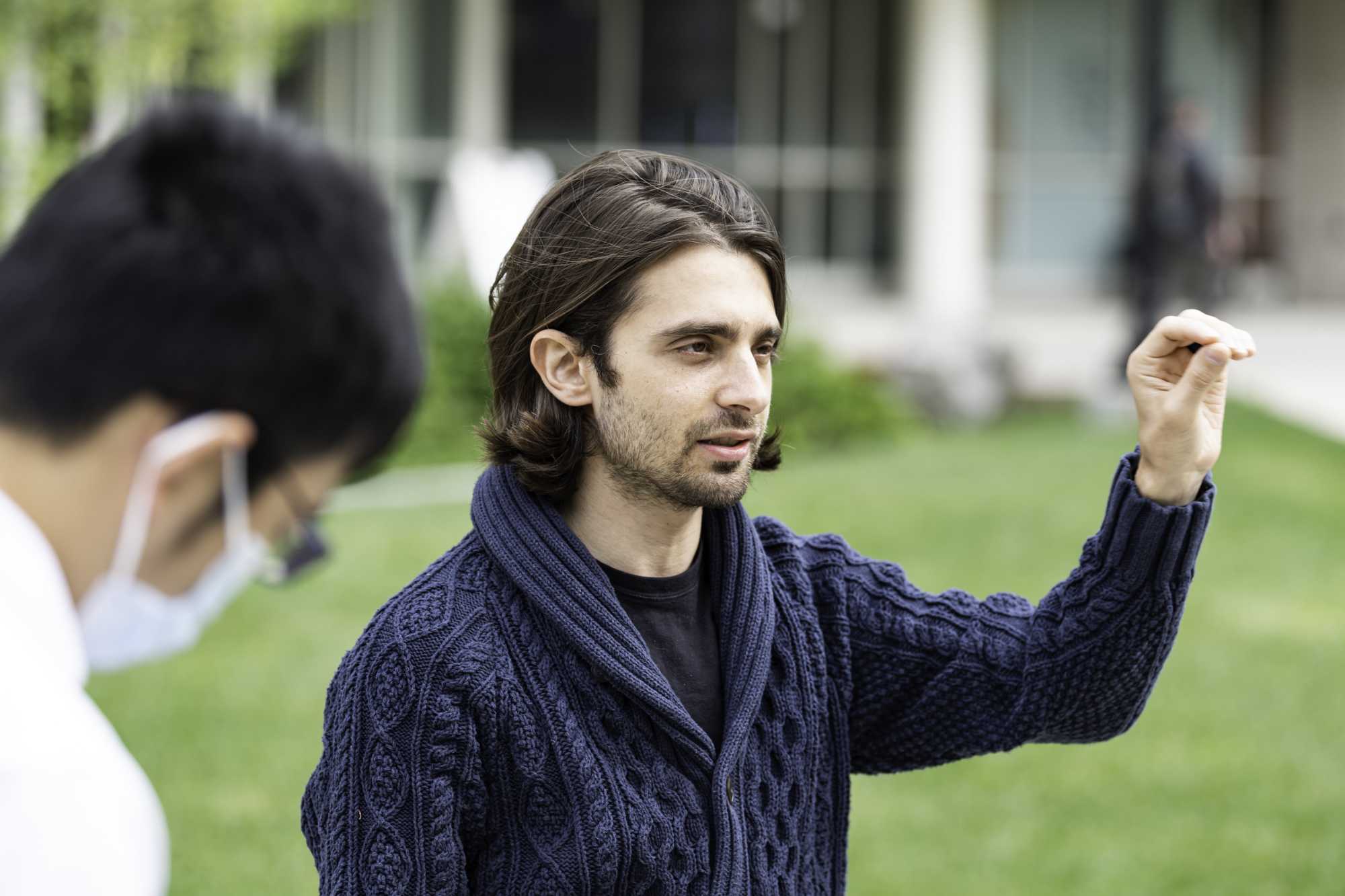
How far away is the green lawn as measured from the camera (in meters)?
5.55

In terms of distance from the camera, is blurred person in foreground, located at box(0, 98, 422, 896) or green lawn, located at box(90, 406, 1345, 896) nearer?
blurred person in foreground, located at box(0, 98, 422, 896)

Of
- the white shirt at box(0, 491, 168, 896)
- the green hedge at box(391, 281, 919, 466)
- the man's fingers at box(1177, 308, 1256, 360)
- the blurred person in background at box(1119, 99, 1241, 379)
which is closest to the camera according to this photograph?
the white shirt at box(0, 491, 168, 896)

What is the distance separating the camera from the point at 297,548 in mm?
1928

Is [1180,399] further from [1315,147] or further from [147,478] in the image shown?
[1315,147]

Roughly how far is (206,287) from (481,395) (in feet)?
36.3

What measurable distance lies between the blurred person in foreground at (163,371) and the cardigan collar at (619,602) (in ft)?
2.07

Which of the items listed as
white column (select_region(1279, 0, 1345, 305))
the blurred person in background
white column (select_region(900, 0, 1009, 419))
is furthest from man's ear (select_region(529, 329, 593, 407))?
white column (select_region(1279, 0, 1345, 305))

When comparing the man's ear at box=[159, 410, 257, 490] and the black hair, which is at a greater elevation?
the black hair

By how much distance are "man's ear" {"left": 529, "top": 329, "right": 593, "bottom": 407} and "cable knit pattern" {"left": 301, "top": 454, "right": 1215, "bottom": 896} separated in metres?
0.15

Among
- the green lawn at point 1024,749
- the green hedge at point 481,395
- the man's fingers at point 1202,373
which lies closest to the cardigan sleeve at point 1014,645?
the man's fingers at point 1202,373

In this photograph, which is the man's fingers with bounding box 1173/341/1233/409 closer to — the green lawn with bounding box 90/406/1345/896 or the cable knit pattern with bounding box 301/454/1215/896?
the cable knit pattern with bounding box 301/454/1215/896

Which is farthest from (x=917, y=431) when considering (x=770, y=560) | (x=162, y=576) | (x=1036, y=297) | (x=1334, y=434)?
(x=162, y=576)

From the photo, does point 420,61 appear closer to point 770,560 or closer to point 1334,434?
point 1334,434

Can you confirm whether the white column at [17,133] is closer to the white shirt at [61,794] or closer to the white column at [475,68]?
the white column at [475,68]
